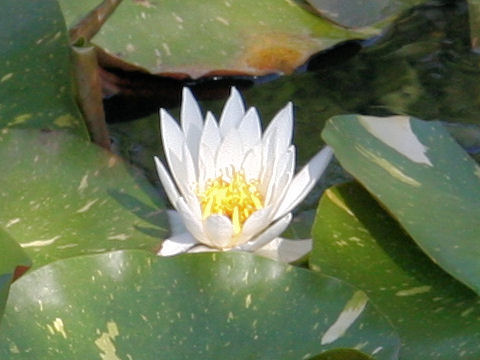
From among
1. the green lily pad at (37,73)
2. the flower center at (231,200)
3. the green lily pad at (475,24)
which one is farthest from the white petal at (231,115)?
the green lily pad at (475,24)

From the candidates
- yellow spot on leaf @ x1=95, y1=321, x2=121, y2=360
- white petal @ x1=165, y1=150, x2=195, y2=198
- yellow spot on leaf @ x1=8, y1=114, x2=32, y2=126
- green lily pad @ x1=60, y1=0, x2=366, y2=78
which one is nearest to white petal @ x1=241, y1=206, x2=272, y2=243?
white petal @ x1=165, y1=150, x2=195, y2=198

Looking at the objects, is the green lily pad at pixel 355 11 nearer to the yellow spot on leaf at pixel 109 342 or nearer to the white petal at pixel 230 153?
the white petal at pixel 230 153

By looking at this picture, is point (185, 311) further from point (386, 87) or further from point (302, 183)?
point (386, 87)

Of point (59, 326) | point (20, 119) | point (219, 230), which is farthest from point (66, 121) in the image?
point (59, 326)

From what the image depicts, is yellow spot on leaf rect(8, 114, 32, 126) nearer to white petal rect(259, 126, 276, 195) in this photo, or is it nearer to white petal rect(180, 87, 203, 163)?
white petal rect(180, 87, 203, 163)

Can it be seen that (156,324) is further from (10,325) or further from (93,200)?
(93,200)

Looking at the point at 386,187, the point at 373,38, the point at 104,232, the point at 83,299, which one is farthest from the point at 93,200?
the point at 373,38
